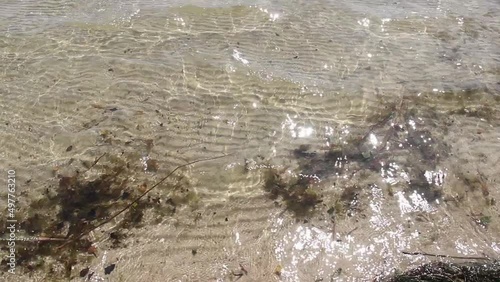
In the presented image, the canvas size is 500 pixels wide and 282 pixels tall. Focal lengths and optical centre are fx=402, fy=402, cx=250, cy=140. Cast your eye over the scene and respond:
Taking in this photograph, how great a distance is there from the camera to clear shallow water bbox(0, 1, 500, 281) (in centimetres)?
461

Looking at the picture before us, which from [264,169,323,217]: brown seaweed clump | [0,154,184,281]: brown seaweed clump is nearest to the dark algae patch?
[0,154,184,281]: brown seaweed clump

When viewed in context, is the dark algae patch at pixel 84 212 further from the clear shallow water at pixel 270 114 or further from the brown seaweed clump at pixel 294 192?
the brown seaweed clump at pixel 294 192

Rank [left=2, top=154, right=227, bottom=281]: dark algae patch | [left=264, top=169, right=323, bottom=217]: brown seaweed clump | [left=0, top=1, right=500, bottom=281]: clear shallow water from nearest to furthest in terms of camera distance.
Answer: [left=2, top=154, right=227, bottom=281]: dark algae patch
[left=0, top=1, right=500, bottom=281]: clear shallow water
[left=264, top=169, right=323, bottom=217]: brown seaweed clump

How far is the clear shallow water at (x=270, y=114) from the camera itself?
15.1 feet

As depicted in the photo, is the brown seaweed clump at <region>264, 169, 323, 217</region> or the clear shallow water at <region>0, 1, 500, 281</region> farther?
the brown seaweed clump at <region>264, 169, 323, 217</region>

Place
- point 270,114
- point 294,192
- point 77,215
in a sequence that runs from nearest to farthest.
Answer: point 77,215 < point 294,192 < point 270,114

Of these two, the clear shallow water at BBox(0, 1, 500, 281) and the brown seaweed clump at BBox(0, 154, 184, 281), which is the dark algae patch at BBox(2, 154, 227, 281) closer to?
the brown seaweed clump at BBox(0, 154, 184, 281)

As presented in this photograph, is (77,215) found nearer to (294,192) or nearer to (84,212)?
(84,212)

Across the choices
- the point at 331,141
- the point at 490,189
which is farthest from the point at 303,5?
the point at 490,189

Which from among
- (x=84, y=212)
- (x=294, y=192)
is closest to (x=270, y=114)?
(x=294, y=192)

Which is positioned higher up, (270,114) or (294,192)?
(270,114)

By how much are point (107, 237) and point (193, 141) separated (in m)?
1.77

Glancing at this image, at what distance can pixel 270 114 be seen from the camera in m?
6.18

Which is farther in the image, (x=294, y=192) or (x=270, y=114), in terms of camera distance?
(x=270, y=114)
